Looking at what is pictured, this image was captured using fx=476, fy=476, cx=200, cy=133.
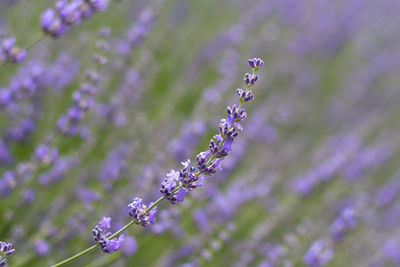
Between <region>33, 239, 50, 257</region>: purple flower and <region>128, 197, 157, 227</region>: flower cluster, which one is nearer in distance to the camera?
<region>128, 197, 157, 227</region>: flower cluster

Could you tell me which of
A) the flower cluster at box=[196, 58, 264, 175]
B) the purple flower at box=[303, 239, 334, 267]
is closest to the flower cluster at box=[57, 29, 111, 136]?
the flower cluster at box=[196, 58, 264, 175]

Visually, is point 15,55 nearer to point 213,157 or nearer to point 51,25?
point 51,25

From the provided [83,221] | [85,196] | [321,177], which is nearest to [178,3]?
[321,177]

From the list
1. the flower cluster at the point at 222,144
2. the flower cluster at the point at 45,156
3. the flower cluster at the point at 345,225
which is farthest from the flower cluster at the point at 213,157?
the flower cluster at the point at 345,225

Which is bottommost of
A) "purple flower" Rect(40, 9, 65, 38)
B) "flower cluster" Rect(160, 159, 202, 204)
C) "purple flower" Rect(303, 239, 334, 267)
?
"flower cluster" Rect(160, 159, 202, 204)

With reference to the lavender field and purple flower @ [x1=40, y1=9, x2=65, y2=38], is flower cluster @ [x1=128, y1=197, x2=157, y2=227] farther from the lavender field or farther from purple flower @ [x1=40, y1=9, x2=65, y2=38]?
purple flower @ [x1=40, y1=9, x2=65, y2=38]

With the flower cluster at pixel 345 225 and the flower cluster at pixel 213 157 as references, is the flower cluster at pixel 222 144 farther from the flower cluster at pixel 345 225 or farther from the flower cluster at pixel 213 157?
the flower cluster at pixel 345 225

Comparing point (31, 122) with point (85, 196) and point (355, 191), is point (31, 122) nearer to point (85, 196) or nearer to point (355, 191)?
point (85, 196)

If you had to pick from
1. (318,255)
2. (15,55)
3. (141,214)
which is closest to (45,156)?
(15,55)
